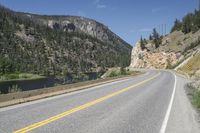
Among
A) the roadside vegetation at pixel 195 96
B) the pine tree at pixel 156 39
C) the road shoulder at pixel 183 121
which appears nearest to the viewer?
the road shoulder at pixel 183 121

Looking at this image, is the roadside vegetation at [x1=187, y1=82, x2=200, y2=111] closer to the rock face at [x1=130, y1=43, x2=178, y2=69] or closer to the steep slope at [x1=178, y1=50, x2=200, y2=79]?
the steep slope at [x1=178, y1=50, x2=200, y2=79]

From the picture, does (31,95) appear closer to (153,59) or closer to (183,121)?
(183,121)

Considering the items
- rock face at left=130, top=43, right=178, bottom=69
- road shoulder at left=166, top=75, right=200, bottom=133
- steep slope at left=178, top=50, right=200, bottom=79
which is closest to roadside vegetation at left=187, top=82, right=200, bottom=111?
road shoulder at left=166, top=75, right=200, bottom=133

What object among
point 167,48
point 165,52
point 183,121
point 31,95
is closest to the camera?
point 183,121

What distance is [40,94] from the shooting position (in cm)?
1928

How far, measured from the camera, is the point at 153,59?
463ft

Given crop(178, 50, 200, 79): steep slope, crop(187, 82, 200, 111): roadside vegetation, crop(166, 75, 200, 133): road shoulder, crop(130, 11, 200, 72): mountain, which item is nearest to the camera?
crop(166, 75, 200, 133): road shoulder

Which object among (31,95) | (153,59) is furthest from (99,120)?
(153,59)

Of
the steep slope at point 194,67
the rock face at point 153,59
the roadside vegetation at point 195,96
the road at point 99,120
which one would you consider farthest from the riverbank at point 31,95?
the rock face at point 153,59

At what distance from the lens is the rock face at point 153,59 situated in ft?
419

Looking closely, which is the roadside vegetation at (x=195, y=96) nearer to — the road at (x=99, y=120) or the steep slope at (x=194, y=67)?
the road at (x=99, y=120)

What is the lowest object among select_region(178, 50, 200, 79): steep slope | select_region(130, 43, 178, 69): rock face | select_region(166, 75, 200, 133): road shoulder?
select_region(166, 75, 200, 133): road shoulder

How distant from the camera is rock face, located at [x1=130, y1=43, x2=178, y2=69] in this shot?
419ft

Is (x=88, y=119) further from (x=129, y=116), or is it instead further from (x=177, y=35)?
(x=177, y=35)
